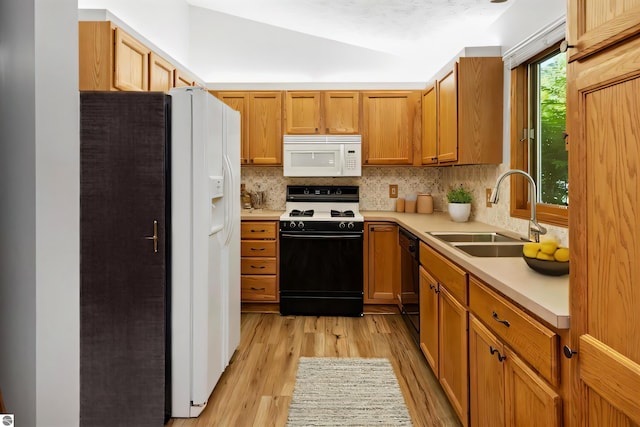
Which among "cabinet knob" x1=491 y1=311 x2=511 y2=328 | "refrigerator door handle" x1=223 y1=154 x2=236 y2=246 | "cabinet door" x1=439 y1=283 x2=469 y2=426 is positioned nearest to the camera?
"cabinet knob" x1=491 y1=311 x2=511 y2=328


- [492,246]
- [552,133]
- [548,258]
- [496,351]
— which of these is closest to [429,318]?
[492,246]

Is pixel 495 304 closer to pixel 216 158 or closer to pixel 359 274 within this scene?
pixel 216 158

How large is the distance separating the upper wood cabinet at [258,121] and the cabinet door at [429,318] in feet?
7.18

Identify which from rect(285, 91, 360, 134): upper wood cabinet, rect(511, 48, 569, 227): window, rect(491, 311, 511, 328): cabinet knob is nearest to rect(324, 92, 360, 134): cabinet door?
rect(285, 91, 360, 134): upper wood cabinet

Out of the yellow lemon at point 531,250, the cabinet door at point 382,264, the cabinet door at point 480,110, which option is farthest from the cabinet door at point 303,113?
the yellow lemon at point 531,250

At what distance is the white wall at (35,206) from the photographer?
0.83 meters

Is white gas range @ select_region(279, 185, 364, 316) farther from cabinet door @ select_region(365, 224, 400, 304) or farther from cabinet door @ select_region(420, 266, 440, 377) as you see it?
cabinet door @ select_region(420, 266, 440, 377)

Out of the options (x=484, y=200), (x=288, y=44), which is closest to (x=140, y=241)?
(x=484, y=200)

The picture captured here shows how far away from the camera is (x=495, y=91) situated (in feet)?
10.1

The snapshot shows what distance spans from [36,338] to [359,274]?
3348mm

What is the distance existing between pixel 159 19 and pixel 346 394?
135 inches

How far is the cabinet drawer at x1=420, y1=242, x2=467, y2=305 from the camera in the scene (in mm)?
2039

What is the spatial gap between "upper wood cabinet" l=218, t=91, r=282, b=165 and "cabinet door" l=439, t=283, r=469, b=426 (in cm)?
257

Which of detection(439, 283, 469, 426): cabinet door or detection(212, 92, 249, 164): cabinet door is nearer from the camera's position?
detection(439, 283, 469, 426): cabinet door
